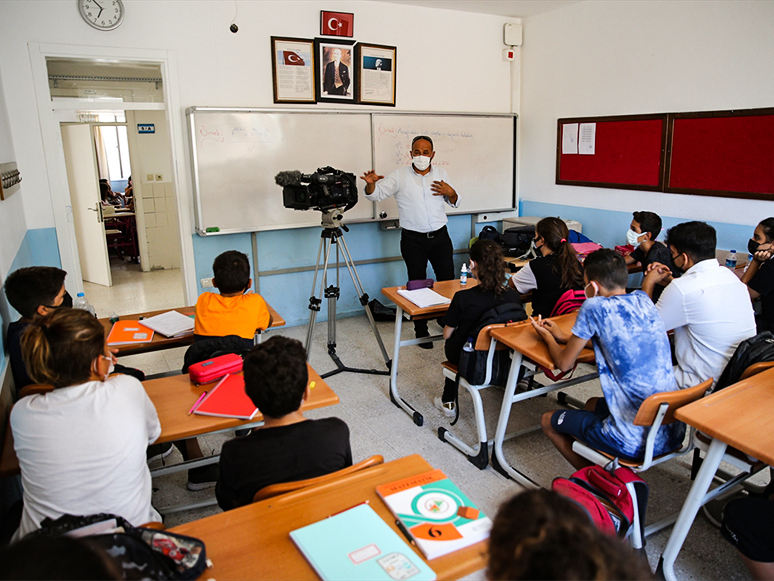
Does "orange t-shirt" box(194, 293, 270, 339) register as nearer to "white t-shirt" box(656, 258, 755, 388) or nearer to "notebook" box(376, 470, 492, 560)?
"notebook" box(376, 470, 492, 560)

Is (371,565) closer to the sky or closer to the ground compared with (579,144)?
closer to the ground

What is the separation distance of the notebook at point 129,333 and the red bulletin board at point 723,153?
396 centimetres

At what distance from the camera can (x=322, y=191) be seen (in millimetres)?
3730

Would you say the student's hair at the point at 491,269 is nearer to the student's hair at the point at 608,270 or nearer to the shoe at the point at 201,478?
the student's hair at the point at 608,270

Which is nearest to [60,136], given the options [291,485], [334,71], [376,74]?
[334,71]

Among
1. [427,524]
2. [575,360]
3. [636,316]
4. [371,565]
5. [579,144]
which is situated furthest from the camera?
[579,144]

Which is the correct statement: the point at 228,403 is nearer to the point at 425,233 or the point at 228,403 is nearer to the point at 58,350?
the point at 58,350

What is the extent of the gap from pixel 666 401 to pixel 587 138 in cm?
364

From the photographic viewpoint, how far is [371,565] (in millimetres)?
1188

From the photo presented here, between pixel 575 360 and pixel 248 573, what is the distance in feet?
5.29

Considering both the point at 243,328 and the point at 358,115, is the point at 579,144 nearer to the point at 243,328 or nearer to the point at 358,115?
the point at 358,115

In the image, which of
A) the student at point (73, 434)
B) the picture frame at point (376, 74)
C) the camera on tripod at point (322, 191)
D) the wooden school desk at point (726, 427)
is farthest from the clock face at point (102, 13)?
the wooden school desk at point (726, 427)

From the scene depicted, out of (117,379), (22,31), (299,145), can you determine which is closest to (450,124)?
(299,145)

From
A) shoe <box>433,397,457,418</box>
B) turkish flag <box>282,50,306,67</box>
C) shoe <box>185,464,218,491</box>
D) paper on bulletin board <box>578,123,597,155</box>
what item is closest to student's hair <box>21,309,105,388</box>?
shoe <box>185,464,218,491</box>
